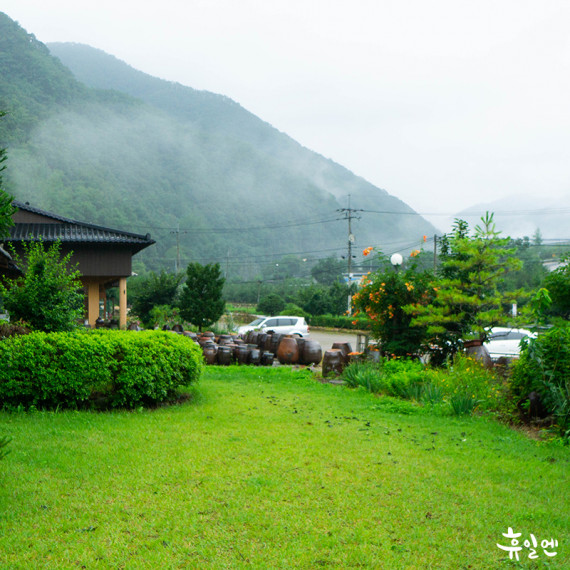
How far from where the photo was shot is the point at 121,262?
21.3m

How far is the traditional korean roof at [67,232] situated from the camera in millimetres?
20047

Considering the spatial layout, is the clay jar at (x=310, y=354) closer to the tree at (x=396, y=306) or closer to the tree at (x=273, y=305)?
the tree at (x=396, y=306)

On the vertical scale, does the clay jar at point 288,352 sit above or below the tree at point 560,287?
below

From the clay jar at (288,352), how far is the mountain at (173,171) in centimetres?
2907

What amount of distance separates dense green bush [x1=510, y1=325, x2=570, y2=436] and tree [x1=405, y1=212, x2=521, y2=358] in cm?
326

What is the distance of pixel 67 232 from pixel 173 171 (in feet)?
191

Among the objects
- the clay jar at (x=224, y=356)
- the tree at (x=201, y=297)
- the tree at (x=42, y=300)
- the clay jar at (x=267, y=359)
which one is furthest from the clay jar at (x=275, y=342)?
the tree at (x=201, y=297)

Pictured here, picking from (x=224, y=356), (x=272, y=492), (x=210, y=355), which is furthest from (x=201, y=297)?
(x=272, y=492)

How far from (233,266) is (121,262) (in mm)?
48773

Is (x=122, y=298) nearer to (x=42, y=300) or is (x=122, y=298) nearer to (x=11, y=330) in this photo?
(x=42, y=300)

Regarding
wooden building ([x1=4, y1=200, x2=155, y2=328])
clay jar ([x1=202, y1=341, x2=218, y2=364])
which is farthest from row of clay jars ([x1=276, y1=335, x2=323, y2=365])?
wooden building ([x1=4, y1=200, x2=155, y2=328])

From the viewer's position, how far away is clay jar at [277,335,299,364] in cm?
1532

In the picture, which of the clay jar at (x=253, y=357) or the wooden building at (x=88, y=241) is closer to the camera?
the clay jar at (x=253, y=357)

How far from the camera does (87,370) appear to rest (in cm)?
783
